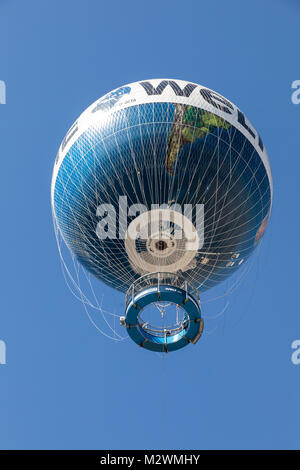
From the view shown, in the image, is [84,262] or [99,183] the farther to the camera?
[84,262]

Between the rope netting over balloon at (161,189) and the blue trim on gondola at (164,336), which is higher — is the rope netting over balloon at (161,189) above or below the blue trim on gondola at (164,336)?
above


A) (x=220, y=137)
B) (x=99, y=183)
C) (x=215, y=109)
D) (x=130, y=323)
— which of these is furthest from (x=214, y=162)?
(x=130, y=323)

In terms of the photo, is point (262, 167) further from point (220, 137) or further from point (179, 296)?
point (179, 296)

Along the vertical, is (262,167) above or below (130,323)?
above
